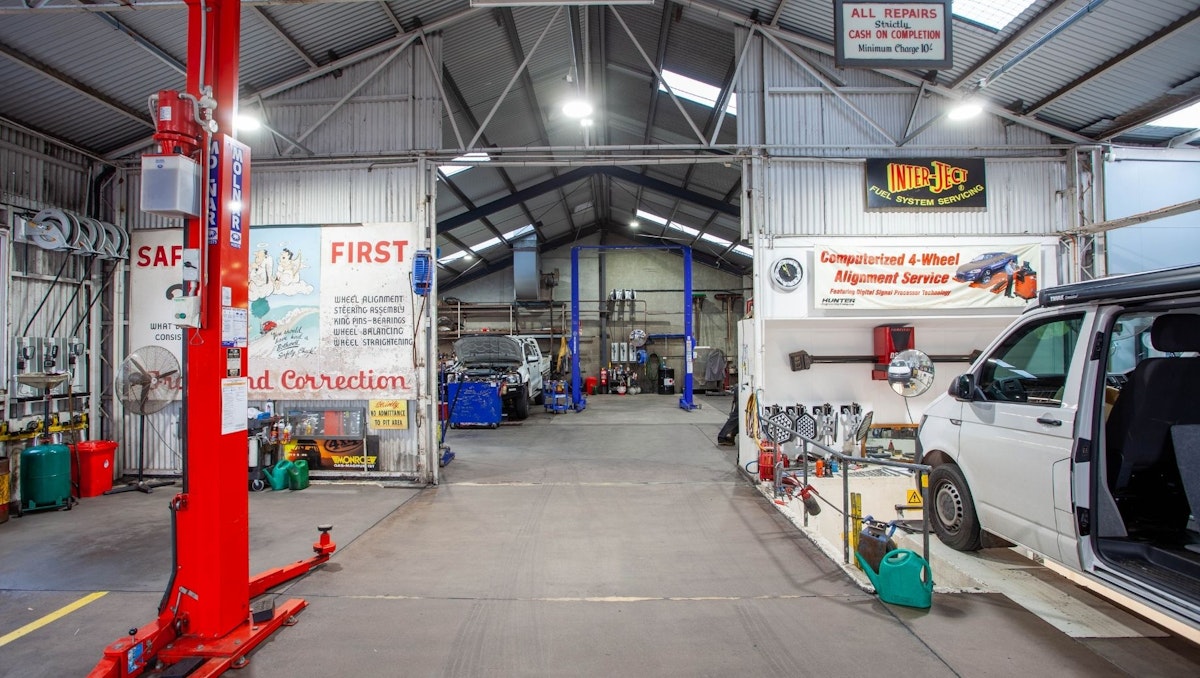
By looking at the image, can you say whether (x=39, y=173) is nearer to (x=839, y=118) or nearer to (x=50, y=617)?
(x=50, y=617)

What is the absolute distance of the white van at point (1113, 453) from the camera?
3129mm

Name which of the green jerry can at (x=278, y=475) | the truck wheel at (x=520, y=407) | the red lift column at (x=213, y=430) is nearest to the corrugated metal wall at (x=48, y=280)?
the green jerry can at (x=278, y=475)

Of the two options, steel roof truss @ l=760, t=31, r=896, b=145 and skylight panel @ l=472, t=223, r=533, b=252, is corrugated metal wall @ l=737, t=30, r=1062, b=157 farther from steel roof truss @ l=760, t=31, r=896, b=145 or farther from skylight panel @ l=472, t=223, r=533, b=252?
skylight panel @ l=472, t=223, r=533, b=252

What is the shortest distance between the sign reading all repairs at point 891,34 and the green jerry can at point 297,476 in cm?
758

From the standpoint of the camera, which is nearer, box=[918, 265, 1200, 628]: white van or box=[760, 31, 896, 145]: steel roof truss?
box=[918, 265, 1200, 628]: white van

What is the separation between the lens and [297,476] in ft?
23.8

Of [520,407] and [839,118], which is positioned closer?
[839,118]

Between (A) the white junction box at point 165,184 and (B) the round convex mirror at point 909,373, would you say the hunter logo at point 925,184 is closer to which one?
(B) the round convex mirror at point 909,373

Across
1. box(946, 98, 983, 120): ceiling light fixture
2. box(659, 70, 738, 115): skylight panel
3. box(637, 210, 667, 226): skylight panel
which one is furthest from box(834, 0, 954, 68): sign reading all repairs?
box(637, 210, 667, 226): skylight panel

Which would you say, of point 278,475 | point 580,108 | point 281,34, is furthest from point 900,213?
point 278,475

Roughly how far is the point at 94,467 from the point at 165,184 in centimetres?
589

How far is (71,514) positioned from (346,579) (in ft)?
13.7

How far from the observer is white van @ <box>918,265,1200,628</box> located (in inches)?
123

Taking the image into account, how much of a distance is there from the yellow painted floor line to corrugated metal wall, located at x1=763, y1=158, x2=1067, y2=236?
7.70 m
